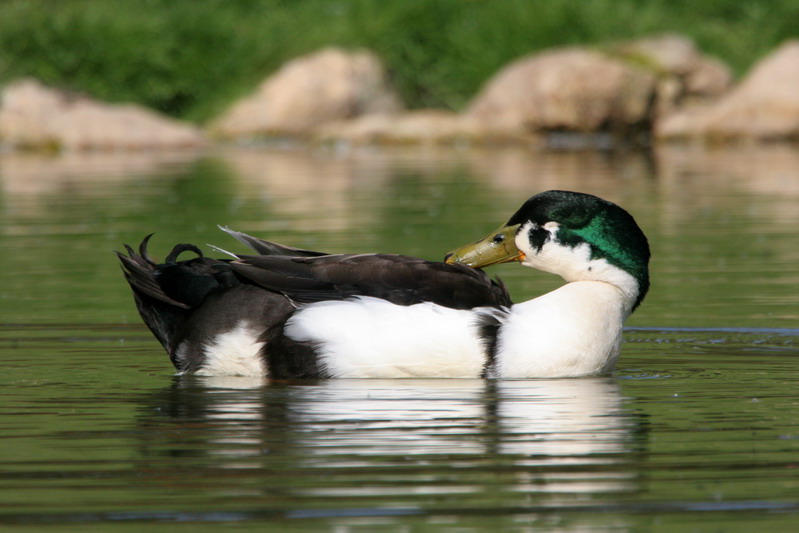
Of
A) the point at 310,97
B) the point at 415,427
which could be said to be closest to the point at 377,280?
the point at 415,427

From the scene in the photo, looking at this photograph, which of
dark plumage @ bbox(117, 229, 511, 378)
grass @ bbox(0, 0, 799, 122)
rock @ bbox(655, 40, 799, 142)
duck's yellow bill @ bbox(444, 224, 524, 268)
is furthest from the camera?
grass @ bbox(0, 0, 799, 122)

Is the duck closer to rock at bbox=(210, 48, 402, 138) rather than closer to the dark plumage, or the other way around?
the dark plumage

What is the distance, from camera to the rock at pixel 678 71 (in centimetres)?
2819

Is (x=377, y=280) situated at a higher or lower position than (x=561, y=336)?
higher

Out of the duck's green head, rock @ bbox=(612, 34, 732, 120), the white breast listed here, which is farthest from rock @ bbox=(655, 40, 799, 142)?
the white breast

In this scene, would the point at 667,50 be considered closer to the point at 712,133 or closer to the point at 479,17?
the point at 712,133

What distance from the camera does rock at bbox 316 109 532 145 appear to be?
28.6 metres

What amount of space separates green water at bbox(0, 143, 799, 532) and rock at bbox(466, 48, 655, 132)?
1541 centimetres

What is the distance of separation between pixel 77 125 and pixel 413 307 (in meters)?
22.2

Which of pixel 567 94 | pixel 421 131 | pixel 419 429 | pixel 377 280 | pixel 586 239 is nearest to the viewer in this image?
pixel 419 429

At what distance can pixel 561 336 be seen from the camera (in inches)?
269

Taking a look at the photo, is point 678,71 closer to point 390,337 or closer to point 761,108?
point 761,108

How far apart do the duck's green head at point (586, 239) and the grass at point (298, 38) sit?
22.9 meters

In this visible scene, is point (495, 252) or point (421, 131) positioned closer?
point (495, 252)
